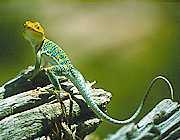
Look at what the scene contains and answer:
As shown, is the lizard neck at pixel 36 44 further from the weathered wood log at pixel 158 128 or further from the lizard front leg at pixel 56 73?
the weathered wood log at pixel 158 128

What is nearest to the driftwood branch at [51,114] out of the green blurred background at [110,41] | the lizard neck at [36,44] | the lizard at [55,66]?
the lizard at [55,66]

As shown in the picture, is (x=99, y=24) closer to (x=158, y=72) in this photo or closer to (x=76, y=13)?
(x=76, y=13)

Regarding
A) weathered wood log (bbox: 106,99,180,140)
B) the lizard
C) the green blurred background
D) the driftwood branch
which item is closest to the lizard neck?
the lizard

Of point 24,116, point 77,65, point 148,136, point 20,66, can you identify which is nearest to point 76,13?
point 77,65

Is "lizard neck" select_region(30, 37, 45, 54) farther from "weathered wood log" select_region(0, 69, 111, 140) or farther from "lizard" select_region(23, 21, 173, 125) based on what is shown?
"weathered wood log" select_region(0, 69, 111, 140)

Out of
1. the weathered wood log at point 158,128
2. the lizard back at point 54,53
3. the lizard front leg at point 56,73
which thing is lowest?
the weathered wood log at point 158,128
